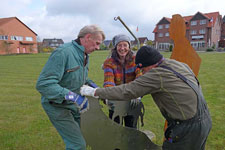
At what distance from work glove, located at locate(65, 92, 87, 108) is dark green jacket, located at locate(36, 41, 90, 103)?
0.05 m

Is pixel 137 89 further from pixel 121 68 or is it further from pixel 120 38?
pixel 120 38

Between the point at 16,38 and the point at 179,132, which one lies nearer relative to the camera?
the point at 179,132

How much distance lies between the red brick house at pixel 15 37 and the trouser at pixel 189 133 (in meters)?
49.2

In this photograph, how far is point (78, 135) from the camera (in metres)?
2.46

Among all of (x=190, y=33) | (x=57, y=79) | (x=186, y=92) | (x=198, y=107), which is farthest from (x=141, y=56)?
(x=190, y=33)

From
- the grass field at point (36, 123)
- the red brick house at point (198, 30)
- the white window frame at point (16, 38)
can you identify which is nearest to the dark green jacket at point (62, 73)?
the grass field at point (36, 123)

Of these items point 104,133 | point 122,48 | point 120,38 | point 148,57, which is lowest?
point 104,133

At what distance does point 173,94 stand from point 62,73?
1.26 m

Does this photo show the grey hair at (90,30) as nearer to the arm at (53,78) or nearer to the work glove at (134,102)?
the arm at (53,78)

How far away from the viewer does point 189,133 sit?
2195mm

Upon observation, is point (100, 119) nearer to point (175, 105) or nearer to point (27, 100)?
point (175, 105)

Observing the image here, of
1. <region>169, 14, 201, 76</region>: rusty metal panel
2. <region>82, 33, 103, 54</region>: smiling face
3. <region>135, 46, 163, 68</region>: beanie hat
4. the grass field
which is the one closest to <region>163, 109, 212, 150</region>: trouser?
<region>135, 46, 163, 68</region>: beanie hat

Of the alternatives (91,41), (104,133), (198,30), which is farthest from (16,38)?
(104,133)

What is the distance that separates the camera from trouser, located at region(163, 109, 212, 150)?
7.12 ft
